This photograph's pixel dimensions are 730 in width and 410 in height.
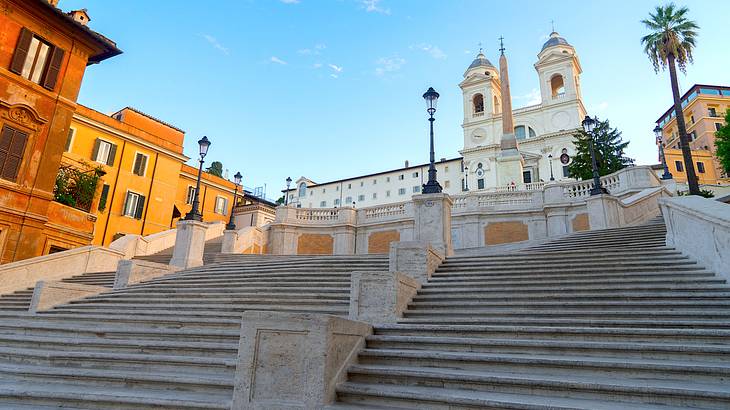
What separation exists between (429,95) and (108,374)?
10.8 m

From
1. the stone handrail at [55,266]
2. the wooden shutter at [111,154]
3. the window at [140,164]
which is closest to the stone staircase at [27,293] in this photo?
the stone handrail at [55,266]

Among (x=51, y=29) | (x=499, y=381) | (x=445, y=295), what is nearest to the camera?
(x=499, y=381)

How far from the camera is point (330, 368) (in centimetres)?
477

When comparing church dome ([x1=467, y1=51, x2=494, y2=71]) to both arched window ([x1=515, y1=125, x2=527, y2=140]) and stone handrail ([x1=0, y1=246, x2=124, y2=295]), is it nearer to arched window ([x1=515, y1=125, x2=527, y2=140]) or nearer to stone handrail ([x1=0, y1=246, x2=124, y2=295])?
arched window ([x1=515, y1=125, x2=527, y2=140])

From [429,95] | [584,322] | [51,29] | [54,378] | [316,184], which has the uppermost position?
[316,184]

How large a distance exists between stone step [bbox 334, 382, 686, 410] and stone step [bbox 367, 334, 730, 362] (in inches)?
42.3

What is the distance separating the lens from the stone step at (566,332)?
211 inches

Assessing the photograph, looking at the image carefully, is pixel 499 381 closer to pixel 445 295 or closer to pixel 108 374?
pixel 445 295

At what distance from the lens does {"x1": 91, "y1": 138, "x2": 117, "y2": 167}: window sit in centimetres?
2792

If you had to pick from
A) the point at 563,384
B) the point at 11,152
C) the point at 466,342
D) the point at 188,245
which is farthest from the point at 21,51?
the point at 563,384

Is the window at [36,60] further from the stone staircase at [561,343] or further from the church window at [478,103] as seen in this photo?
the church window at [478,103]

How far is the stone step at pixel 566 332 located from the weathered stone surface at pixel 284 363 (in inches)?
85.8

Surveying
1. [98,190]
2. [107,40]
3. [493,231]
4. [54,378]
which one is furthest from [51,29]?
[493,231]

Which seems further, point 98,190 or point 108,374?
point 98,190
